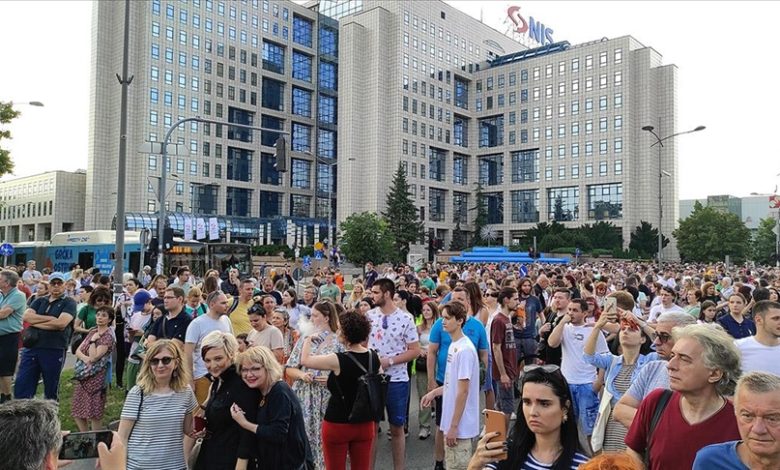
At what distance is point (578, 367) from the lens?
6.36m

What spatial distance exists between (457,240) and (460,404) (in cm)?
8706

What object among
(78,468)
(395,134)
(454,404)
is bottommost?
(78,468)

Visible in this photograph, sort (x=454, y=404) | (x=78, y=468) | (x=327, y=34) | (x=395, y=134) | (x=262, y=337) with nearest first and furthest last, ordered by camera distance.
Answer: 1. (x=454, y=404)
2. (x=78, y=468)
3. (x=262, y=337)
4. (x=395, y=134)
5. (x=327, y=34)

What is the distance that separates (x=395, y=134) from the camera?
8350cm

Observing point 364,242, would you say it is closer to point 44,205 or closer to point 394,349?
point 394,349

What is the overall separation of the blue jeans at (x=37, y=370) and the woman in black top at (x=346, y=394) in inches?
176

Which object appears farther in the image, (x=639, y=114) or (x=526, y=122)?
(x=526, y=122)

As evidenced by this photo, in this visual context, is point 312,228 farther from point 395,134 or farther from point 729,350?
point 729,350

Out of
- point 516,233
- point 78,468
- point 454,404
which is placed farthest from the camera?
point 516,233

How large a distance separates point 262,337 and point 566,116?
292 feet

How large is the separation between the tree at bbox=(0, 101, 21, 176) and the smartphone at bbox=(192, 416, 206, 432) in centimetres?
2308

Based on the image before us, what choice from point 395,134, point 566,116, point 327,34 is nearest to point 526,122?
point 566,116

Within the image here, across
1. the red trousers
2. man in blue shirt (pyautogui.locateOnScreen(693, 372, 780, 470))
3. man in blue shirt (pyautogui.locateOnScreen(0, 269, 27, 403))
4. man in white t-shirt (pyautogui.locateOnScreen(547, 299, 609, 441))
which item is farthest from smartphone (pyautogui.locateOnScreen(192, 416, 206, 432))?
man in blue shirt (pyautogui.locateOnScreen(0, 269, 27, 403))

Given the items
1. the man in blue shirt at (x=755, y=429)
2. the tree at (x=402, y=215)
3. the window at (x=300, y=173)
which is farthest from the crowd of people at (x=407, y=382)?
the window at (x=300, y=173)
